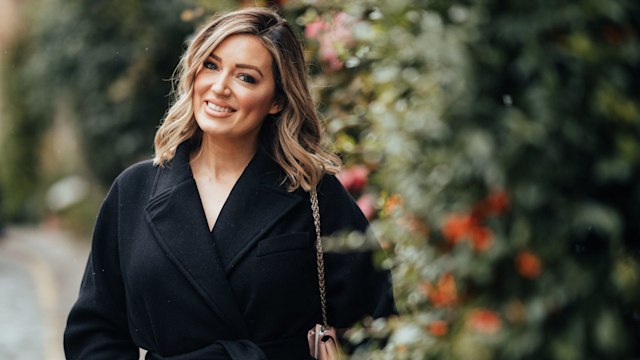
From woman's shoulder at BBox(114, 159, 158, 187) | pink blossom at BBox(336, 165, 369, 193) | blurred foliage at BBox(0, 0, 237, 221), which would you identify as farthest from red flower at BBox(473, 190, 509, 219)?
blurred foliage at BBox(0, 0, 237, 221)

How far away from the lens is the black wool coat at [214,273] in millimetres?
3342

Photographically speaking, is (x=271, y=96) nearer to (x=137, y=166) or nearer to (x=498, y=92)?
(x=137, y=166)

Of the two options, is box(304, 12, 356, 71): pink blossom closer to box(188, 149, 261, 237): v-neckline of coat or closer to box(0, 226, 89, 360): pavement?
box(188, 149, 261, 237): v-neckline of coat

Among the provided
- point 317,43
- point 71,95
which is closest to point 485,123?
point 317,43

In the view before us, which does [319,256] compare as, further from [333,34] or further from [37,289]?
[37,289]

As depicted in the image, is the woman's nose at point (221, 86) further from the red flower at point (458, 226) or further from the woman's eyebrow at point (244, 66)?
the red flower at point (458, 226)

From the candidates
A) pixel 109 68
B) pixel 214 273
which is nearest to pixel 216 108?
pixel 214 273

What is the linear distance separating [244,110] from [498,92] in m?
1.57

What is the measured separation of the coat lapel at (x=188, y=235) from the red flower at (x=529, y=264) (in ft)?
5.37

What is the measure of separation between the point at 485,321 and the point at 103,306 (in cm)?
191

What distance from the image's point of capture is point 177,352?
3355 millimetres

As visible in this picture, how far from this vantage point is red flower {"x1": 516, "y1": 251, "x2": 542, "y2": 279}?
1.80 meters

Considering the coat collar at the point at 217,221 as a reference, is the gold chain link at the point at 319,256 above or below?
below

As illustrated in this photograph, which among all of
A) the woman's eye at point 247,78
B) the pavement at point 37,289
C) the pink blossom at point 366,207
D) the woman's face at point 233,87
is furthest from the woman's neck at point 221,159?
the pavement at point 37,289
